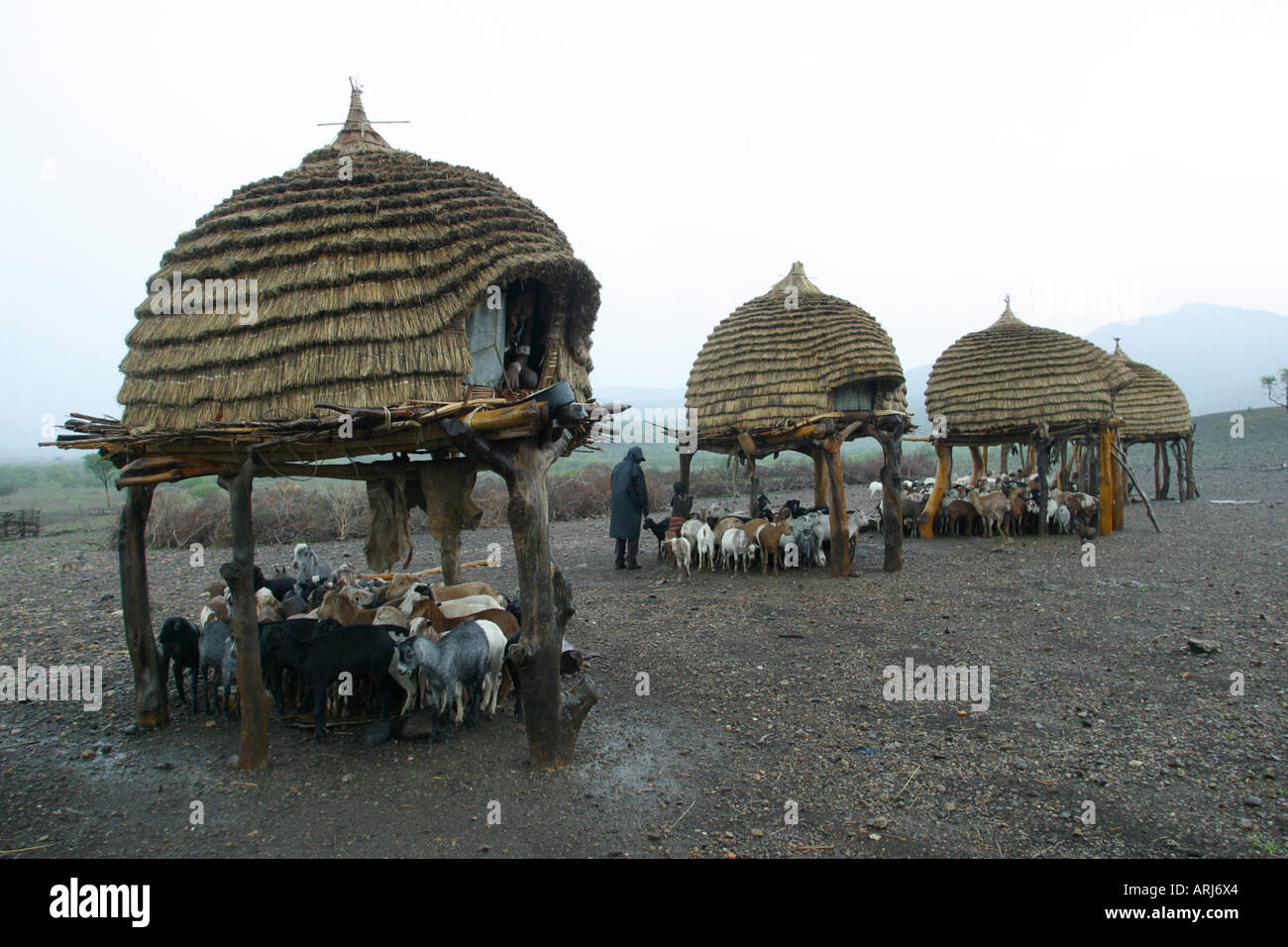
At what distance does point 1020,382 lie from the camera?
17094mm

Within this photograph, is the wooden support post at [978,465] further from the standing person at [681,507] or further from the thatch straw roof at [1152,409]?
the standing person at [681,507]

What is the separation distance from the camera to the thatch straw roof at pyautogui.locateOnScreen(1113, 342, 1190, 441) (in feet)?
78.1

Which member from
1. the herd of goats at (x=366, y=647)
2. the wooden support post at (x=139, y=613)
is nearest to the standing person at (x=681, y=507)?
the herd of goats at (x=366, y=647)

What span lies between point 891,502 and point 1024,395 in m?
6.74

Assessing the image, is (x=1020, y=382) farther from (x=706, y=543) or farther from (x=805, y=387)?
(x=706, y=543)

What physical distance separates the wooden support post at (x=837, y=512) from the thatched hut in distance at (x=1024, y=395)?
617cm

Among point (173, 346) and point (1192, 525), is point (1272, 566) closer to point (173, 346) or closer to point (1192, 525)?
point (1192, 525)

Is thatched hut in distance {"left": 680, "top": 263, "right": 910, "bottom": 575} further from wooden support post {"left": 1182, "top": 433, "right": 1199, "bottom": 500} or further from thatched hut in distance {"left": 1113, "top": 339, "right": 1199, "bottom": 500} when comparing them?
wooden support post {"left": 1182, "top": 433, "right": 1199, "bottom": 500}

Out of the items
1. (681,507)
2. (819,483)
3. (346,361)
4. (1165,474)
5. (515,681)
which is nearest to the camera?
(346,361)

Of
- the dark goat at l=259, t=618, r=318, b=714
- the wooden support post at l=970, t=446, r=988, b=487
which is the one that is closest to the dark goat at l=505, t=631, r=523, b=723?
the dark goat at l=259, t=618, r=318, b=714

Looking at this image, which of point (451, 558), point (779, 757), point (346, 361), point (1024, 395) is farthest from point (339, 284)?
point (1024, 395)

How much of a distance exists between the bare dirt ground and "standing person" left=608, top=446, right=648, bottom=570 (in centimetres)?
349
